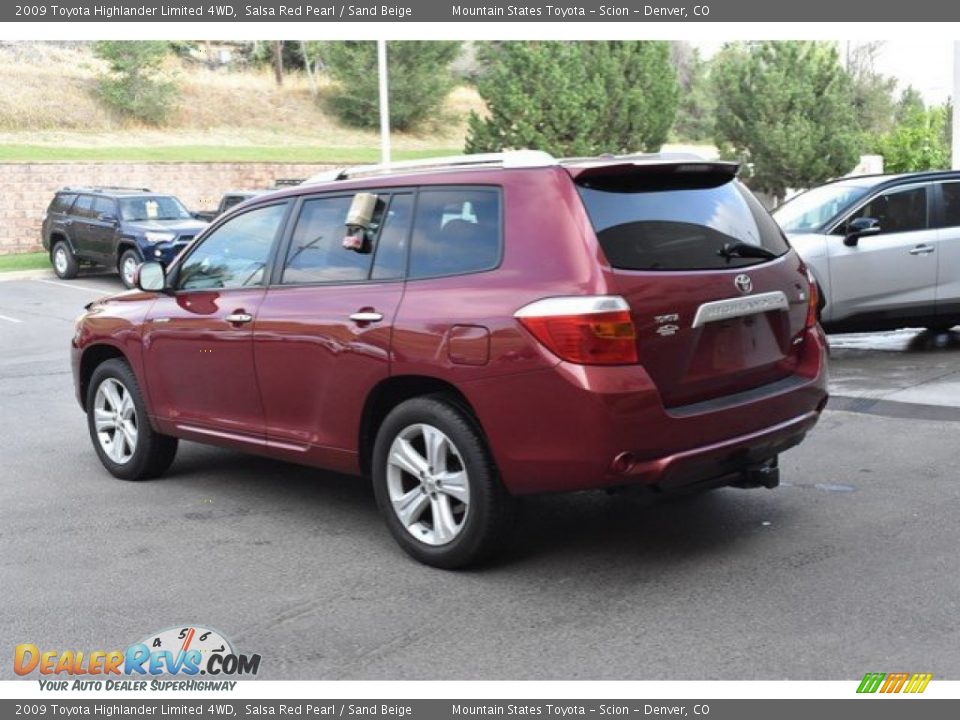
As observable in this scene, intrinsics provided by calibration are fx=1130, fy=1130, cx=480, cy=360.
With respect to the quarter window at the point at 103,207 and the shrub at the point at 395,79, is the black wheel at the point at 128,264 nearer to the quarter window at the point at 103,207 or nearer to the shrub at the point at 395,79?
the quarter window at the point at 103,207

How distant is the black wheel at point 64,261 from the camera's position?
2281cm

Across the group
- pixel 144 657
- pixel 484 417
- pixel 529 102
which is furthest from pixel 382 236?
pixel 529 102

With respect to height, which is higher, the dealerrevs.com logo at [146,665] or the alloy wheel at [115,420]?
the alloy wheel at [115,420]

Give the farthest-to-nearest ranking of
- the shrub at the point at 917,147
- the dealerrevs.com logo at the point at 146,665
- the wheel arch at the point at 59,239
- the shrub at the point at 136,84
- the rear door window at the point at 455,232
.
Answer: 1. the shrub at the point at 136,84
2. the shrub at the point at 917,147
3. the wheel arch at the point at 59,239
4. the rear door window at the point at 455,232
5. the dealerrevs.com logo at the point at 146,665

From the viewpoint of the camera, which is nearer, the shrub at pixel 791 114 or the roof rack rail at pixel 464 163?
the roof rack rail at pixel 464 163

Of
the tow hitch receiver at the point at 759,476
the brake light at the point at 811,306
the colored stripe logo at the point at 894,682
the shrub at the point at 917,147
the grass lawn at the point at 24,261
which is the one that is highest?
the shrub at the point at 917,147

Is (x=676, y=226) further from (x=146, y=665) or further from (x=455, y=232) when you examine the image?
(x=146, y=665)

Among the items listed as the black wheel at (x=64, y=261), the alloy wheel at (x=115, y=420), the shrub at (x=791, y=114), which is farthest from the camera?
the shrub at (x=791, y=114)

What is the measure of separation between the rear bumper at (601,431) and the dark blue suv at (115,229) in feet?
53.5

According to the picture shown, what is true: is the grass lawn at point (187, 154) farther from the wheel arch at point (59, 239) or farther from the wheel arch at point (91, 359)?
the wheel arch at point (91, 359)

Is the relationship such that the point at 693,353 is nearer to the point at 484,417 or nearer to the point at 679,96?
the point at 484,417

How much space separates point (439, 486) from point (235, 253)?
6.82ft

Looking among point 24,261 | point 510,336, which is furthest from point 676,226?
point 24,261

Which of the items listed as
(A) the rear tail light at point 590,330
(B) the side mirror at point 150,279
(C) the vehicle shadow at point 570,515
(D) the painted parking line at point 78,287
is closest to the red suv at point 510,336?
(A) the rear tail light at point 590,330
